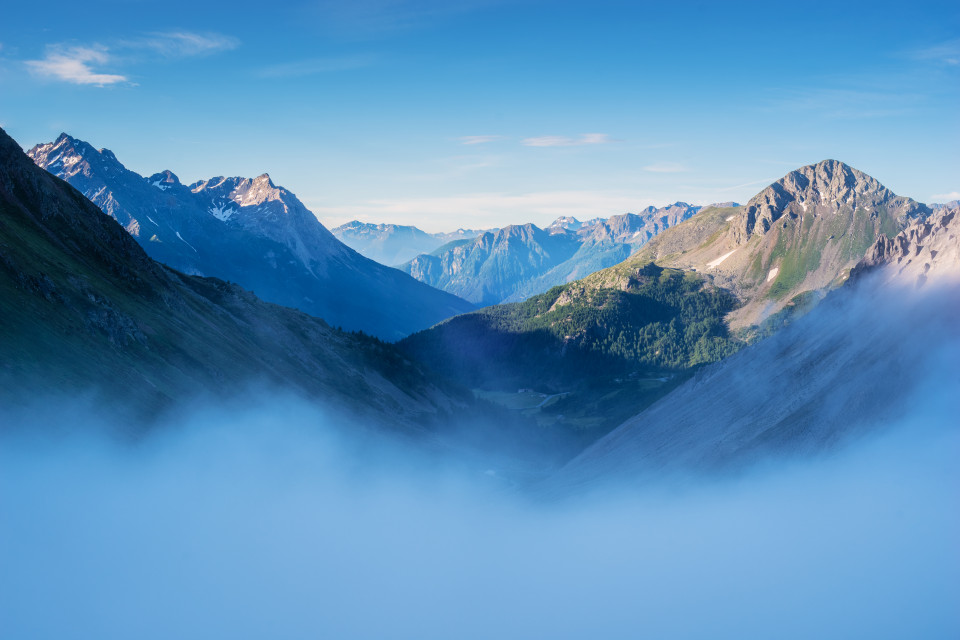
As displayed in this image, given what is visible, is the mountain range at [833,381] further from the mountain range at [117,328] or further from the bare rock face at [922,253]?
the mountain range at [117,328]

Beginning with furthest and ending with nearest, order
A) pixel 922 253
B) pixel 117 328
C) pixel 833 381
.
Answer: pixel 922 253
pixel 117 328
pixel 833 381

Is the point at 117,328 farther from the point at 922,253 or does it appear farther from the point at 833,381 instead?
the point at 922,253

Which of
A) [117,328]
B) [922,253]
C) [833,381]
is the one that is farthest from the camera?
[922,253]

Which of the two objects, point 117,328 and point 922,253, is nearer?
point 117,328

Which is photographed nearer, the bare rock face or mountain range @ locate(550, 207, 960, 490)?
mountain range @ locate(550, 207, 960, 490)

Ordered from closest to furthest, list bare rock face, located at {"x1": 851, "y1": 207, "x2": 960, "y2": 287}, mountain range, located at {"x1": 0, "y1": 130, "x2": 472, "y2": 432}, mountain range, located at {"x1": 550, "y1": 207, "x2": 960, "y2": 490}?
mountain range, located at {"x1": 550, "y1": 207, "x2": 960, "y2": 490}, mountain range, located at {"x1": 0, "y1": 130, "x2": 472, "y2": 432}, bare rock face, located at {"x1": 851, "y1": 207, "x2": 960, "y2": 287}

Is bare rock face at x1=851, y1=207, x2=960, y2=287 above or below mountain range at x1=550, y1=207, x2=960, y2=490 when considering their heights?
above

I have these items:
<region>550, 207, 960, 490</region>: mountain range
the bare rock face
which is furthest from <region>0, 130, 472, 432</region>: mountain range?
the bare rock face

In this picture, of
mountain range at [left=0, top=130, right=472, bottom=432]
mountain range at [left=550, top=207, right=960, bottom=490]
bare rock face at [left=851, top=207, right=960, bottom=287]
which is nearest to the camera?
mountain range at [left=550, top=207, right=960, bottom=490]

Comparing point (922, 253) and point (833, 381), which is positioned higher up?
point (922, 253)

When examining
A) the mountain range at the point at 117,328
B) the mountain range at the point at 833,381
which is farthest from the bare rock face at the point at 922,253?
the mountain range at the point at 117,328

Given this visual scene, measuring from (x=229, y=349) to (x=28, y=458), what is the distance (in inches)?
2478

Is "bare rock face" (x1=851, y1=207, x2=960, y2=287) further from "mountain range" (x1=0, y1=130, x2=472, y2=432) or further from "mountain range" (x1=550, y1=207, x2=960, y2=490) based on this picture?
"mountain range" (x1=0, y1=130, x2=472, y2=432)

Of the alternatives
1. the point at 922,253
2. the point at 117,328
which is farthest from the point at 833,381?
the point at 117,328
